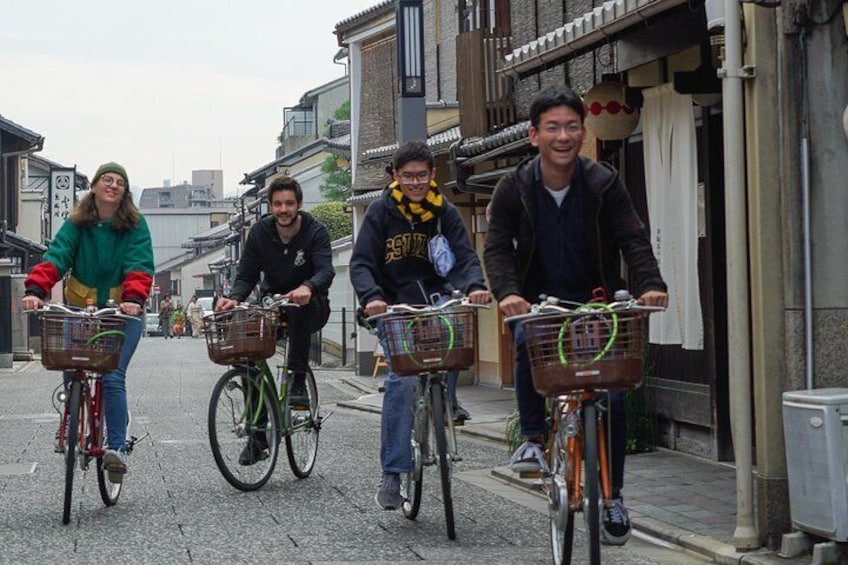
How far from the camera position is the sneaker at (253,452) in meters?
8.86

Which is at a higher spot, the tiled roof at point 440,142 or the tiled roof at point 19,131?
the tiled roof at point 19,131

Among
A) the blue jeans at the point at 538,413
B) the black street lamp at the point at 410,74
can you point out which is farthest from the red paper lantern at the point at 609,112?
the black street lamp at the point at 410,74

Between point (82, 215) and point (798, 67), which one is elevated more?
point (798, 67)

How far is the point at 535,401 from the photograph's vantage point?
611 centimetres

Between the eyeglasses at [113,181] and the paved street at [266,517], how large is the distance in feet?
6.16

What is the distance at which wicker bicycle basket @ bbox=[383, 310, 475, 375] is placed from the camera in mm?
6812

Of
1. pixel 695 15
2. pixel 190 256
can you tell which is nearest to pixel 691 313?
pixel 695 15

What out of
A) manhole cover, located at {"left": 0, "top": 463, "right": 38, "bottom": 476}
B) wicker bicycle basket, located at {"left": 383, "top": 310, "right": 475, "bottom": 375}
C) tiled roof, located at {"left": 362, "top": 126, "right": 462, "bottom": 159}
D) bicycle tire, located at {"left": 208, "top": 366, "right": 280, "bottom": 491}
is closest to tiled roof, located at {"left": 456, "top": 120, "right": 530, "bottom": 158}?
tiled roof, located at {"left": 362, "top": 126, "right": 462, "bottom": 159}

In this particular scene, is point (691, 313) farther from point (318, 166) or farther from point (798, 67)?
point (318, 166)

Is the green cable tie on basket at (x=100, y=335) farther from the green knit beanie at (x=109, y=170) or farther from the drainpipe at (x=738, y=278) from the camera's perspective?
the drainpipe at (x=738, y=278)

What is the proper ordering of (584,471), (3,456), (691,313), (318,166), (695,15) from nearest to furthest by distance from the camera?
(584,471) → (695,15) → (691,313) → (3,456) → (318,166)

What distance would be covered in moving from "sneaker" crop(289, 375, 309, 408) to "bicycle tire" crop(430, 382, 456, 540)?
7.52 feet

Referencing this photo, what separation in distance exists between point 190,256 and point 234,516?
110 m

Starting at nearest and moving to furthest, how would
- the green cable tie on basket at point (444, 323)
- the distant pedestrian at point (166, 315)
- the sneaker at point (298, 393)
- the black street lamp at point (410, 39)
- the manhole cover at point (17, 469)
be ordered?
the green cable tie on basket at point (444, 323), the sneaker at point (298, 393), the manhole cover at point (17, 469), the black street lamp at point (410, 39), the distant pedestrian at point (166, 315)
